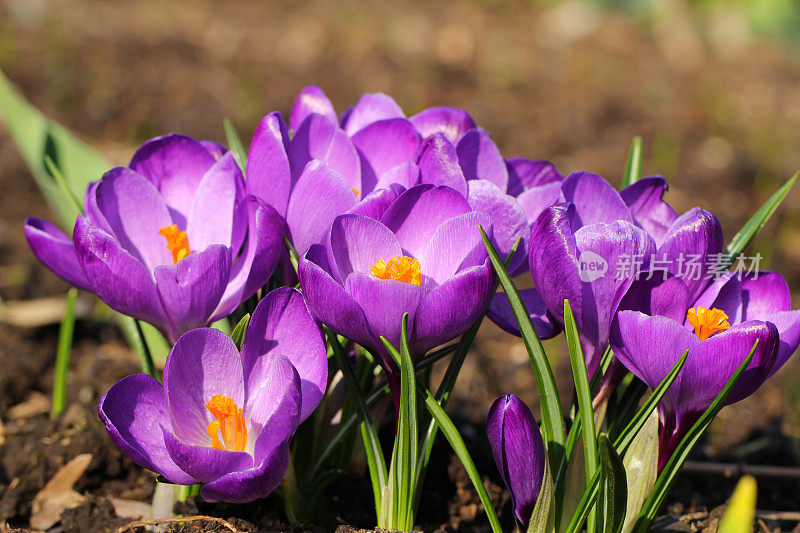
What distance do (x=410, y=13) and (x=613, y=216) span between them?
4.50 meters

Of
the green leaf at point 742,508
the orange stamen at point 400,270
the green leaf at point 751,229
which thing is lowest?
the green leaf at point 742,508

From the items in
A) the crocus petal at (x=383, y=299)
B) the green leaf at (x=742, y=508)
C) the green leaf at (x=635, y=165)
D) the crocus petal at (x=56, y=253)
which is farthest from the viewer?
the green leaf at (x=635, y=165)

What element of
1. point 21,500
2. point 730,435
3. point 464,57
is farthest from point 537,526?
point 464,57

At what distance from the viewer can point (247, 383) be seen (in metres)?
1.04

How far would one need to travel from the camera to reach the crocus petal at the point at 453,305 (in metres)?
0.90

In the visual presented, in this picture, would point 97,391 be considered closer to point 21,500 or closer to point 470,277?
point 21,500

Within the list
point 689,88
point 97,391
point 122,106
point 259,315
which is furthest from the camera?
point 689,88

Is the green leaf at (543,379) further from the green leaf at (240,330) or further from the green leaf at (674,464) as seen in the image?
the green leaf at (240,330)

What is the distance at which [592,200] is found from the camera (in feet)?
3.47

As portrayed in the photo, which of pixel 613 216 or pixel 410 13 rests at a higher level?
pixel 410 13

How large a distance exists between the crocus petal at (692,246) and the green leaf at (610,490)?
0.24m

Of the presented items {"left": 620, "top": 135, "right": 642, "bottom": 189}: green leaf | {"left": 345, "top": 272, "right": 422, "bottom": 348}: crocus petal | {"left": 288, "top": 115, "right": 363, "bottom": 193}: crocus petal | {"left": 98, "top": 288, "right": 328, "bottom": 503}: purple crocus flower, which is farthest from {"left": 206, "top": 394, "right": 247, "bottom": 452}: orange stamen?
{"left": 620, "top": 135, "right": 642, "bottom": 189}: green leaf

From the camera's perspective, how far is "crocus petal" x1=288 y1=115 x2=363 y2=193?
3.74 ft

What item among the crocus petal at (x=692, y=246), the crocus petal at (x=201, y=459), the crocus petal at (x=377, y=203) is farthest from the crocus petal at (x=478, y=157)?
the crocus petal at (x=201, y=459)
